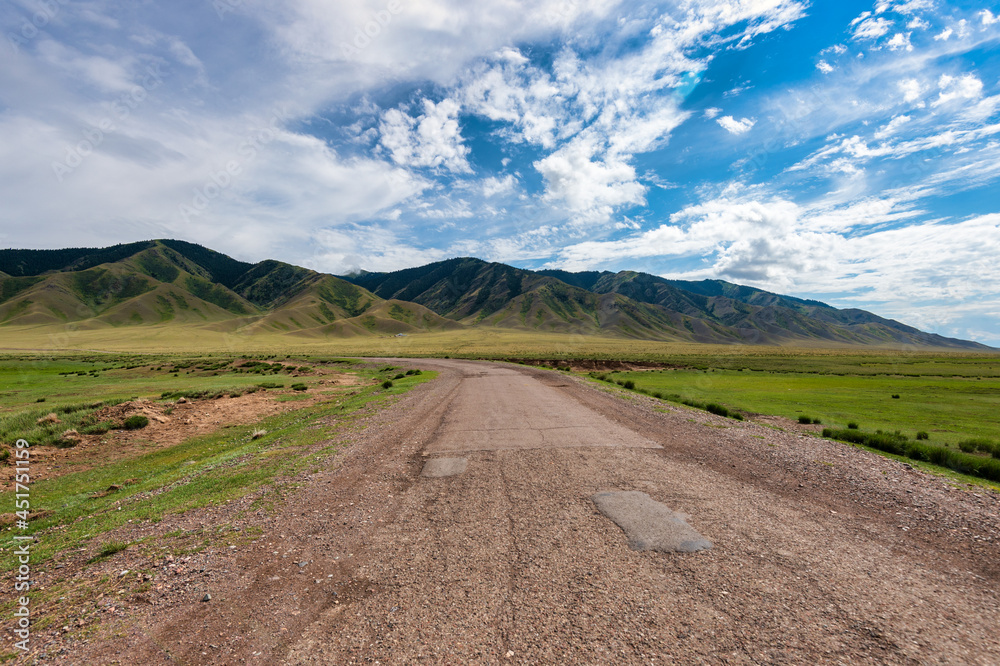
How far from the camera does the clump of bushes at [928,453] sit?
10000 millimetres

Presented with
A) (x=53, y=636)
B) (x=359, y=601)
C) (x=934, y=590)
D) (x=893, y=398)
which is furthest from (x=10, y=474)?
(x=893, y=398)

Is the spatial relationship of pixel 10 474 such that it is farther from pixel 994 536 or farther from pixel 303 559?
pixel 994 536

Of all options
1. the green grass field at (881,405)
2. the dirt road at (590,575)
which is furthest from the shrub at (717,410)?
the dirt road at (590,575)

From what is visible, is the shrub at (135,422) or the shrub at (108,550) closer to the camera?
the shrub at (108,550)

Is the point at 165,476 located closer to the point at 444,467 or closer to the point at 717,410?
the point at 444,467

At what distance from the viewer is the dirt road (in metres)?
3.81

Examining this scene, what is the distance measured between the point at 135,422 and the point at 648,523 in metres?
22.1

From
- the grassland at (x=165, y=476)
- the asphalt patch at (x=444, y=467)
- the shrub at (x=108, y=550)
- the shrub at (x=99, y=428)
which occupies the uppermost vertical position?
the asphalt patch at (x=444, y=467)

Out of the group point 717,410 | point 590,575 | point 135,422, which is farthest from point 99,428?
point 717,410

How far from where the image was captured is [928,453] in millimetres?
11305

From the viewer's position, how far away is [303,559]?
559cm

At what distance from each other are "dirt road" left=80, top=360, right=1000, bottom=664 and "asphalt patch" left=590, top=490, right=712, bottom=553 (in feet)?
0.62

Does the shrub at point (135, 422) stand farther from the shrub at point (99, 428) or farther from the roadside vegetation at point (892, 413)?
the roadside vegetation at point (892, 413)

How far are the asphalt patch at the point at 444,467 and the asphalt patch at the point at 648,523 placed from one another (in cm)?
349
